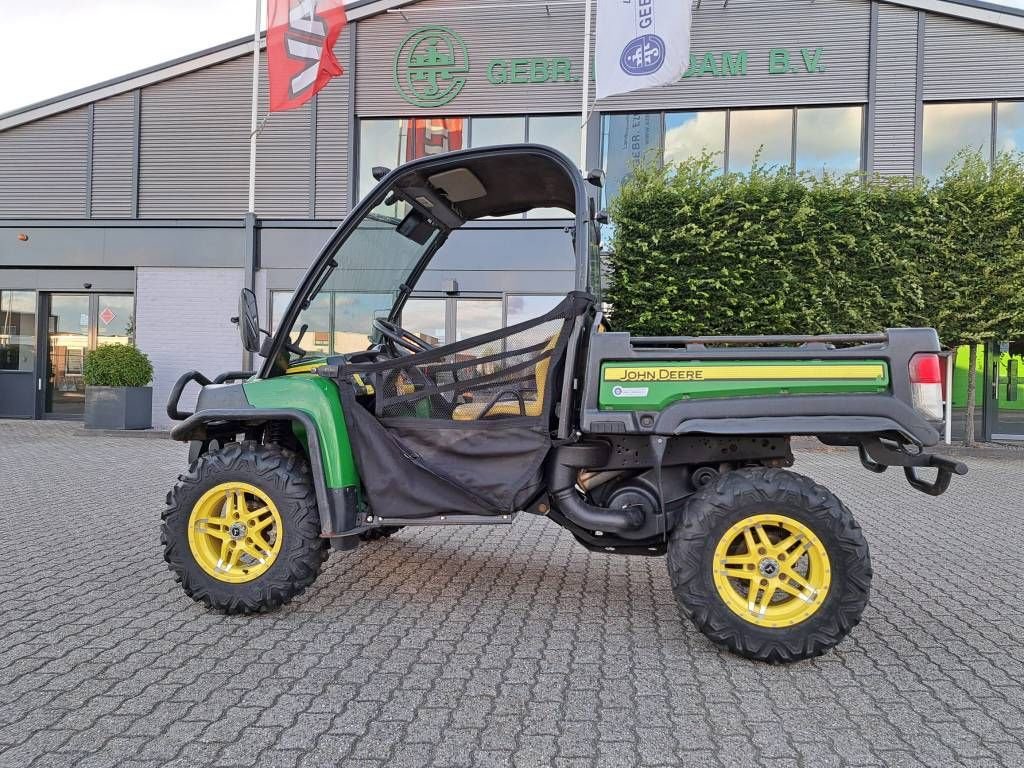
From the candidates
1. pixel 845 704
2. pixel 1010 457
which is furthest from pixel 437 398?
pixel 1010 457

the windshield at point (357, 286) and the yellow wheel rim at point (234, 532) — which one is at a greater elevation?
the windshield at point (357, 286)

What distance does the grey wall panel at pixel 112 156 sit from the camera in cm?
1465

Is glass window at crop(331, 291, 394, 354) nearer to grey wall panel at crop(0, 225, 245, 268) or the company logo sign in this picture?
the company logo sign

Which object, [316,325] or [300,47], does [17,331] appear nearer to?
[300,47]

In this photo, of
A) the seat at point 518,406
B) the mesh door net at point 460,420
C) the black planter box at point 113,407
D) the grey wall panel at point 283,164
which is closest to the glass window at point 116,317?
the black planter box at point 113,407

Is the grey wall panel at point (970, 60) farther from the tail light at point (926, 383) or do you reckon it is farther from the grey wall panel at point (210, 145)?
the tail light at point (926, 383)

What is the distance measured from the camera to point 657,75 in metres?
10.2

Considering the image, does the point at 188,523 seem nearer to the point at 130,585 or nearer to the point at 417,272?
the point at 130,585

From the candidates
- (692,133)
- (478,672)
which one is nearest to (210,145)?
(692,133)

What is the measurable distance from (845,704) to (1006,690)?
0.73 meters

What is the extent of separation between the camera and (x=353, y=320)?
150 inches

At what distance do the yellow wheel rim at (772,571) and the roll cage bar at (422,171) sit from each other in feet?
4.41

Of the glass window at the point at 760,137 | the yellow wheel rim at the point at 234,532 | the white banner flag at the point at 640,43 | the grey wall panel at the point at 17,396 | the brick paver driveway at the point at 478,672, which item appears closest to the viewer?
the brick paver driveway at the point at 478,672

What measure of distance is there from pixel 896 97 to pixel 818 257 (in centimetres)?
477
